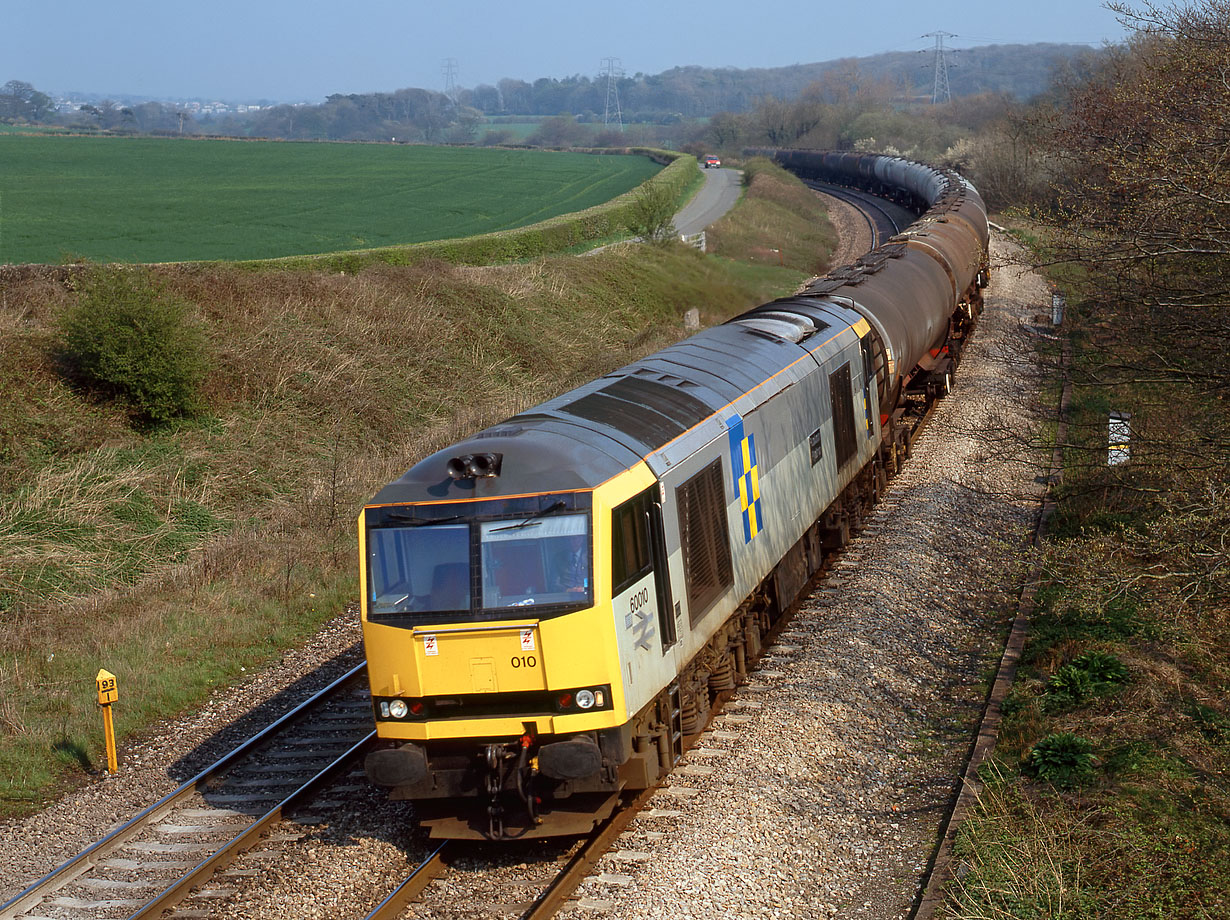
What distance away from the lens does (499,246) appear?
41.8m

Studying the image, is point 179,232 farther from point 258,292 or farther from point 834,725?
point 834,725

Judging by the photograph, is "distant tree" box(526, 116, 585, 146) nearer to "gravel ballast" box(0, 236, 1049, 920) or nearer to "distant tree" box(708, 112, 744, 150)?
"distant tree" box(708, 112, 744, 150)

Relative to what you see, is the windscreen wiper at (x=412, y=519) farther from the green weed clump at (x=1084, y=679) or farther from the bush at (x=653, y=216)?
the bush at (x=653, y=216)

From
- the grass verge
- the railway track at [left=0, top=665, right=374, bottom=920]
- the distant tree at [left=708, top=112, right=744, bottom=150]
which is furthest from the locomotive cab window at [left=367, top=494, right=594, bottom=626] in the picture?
the distant tree at [left=708, top=112, right=744, bottom=150]

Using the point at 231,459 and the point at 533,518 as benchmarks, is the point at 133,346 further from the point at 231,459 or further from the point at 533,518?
the point at 533,518

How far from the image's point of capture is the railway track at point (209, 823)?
8844 mm

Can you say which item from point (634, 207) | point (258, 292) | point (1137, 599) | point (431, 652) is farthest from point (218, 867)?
point (634, 207)

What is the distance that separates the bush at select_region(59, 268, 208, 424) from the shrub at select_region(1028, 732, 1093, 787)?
17060mm

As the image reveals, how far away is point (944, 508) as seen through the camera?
1775 cm

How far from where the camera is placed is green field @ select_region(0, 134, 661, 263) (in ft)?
138

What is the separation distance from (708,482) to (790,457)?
8.97 feet

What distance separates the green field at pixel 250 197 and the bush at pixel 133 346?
5310 millimetres

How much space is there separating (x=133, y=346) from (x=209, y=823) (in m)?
13.5

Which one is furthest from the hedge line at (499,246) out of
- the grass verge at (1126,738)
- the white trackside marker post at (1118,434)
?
the grass verge at (1126,738)
